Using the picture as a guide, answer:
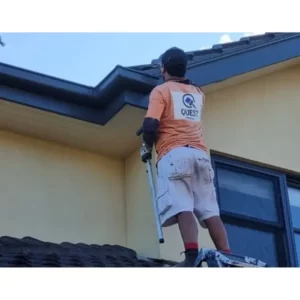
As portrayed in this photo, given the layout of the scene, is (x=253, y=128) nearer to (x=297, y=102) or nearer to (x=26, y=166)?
(x=297, y=102)

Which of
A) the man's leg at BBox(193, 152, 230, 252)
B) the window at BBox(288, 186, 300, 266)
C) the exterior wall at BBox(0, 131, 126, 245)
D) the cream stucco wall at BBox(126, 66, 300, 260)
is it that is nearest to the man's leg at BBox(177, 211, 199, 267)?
the man's leg at BBox(193, 152, 230, 252)

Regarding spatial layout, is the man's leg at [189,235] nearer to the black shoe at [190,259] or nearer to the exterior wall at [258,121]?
the black shoe at [190,259]

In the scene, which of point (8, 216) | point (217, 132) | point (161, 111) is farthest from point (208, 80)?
point (8, 216)

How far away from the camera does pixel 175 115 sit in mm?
5867

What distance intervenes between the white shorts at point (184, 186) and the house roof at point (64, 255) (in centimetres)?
71

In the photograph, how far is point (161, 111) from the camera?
228 inches

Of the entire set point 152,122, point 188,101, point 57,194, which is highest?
point 188,101

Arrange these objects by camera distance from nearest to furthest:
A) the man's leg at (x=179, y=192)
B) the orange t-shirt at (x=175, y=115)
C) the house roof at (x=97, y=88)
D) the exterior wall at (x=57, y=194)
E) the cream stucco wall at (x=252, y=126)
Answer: the man's leg at (x=179, y=192), the orange t-shirt at (x=175, y=115), the house roof at (x=97, y=88), the exterior wall at (x=57, y=194), the cream stucco wall at (x=252, y=126)

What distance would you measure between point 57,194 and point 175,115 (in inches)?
64.4

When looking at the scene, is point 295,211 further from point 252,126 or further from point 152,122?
point 152,122

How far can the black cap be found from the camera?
590cm

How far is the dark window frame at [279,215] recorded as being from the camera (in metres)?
7.36

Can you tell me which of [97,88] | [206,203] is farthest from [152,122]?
[97,88]

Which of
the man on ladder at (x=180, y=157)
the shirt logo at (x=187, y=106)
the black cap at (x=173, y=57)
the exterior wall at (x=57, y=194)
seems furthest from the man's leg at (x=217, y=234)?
the exterior wall at (x=57, y=194)
